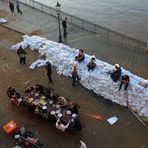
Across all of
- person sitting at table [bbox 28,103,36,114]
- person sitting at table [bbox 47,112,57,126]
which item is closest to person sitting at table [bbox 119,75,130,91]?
person sitting at table [bbox 47,112,57,126]

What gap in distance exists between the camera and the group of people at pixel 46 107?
1528 centimetres

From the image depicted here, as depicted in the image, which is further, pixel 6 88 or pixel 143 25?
pixel 143 25

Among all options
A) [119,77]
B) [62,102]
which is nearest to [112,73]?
[119,77]

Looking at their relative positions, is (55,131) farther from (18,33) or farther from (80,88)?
(18,33)

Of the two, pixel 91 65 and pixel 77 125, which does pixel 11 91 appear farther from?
pixel 91 65

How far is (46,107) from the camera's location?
1612 cm

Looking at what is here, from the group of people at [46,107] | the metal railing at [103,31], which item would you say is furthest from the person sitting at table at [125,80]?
the metal railing at [103,31]

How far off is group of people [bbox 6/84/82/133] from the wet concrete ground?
52 cm

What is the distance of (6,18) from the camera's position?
1071 inches

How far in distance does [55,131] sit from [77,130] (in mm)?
1215

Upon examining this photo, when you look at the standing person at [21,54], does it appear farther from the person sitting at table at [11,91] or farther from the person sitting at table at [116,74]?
the person sitting at table at [116,74]

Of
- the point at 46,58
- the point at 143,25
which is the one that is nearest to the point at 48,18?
the point at 46,58

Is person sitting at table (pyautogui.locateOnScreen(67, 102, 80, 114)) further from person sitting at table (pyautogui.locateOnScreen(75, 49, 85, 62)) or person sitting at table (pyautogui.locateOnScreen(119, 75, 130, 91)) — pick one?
person sitting at table (pyautogui.locateOnScreen(75, 49, 85, 62))

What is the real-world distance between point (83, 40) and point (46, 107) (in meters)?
8.66
